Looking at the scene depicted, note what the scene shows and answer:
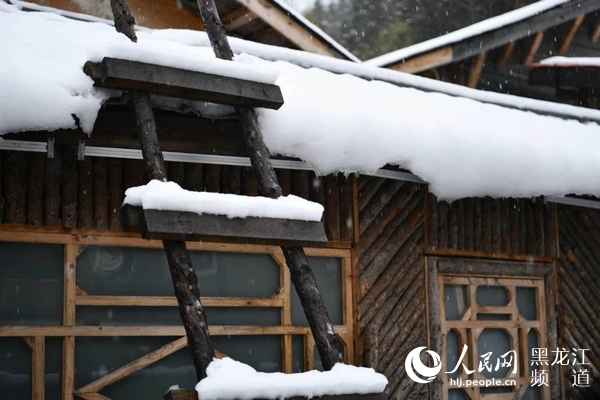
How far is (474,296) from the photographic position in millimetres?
7828

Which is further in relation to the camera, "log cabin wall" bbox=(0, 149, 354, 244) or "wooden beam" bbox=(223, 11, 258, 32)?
"wooden beam" bbox=(223, 11, 258, 32)

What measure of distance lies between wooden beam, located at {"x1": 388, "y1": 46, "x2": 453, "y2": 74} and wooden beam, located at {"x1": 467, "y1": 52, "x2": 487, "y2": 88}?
69cm

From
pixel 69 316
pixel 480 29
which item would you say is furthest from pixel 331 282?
pixel 480 29

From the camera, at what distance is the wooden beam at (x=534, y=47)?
11906 mm

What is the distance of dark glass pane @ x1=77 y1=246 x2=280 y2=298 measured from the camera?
5.83m

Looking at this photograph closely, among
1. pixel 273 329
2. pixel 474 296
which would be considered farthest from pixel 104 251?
pixel 474 296

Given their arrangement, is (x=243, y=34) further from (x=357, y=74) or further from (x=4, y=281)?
(x=4, y=281)

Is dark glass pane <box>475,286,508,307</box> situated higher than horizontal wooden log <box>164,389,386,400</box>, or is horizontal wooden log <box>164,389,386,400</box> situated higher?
dark glass pane <box>475,286,508,307</box>

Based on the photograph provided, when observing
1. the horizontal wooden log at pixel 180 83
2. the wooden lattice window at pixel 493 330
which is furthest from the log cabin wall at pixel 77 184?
the wooden lattice window at pixel 493 330

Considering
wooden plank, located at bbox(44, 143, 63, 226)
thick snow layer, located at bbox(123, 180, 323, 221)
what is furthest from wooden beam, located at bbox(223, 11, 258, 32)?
thick snow layer, located at bbox(123, 180, 323, 221)

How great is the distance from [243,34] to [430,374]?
568 centimetres

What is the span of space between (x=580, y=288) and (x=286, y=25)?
16.4ft

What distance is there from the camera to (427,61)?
1162cm

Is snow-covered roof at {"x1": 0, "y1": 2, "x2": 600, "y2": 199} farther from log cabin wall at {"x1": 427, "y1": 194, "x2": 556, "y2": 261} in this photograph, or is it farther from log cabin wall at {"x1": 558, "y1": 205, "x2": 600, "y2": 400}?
log cabin wall at {"x1": 558, "y1": 205, "x2": 600, "y2": 400}
